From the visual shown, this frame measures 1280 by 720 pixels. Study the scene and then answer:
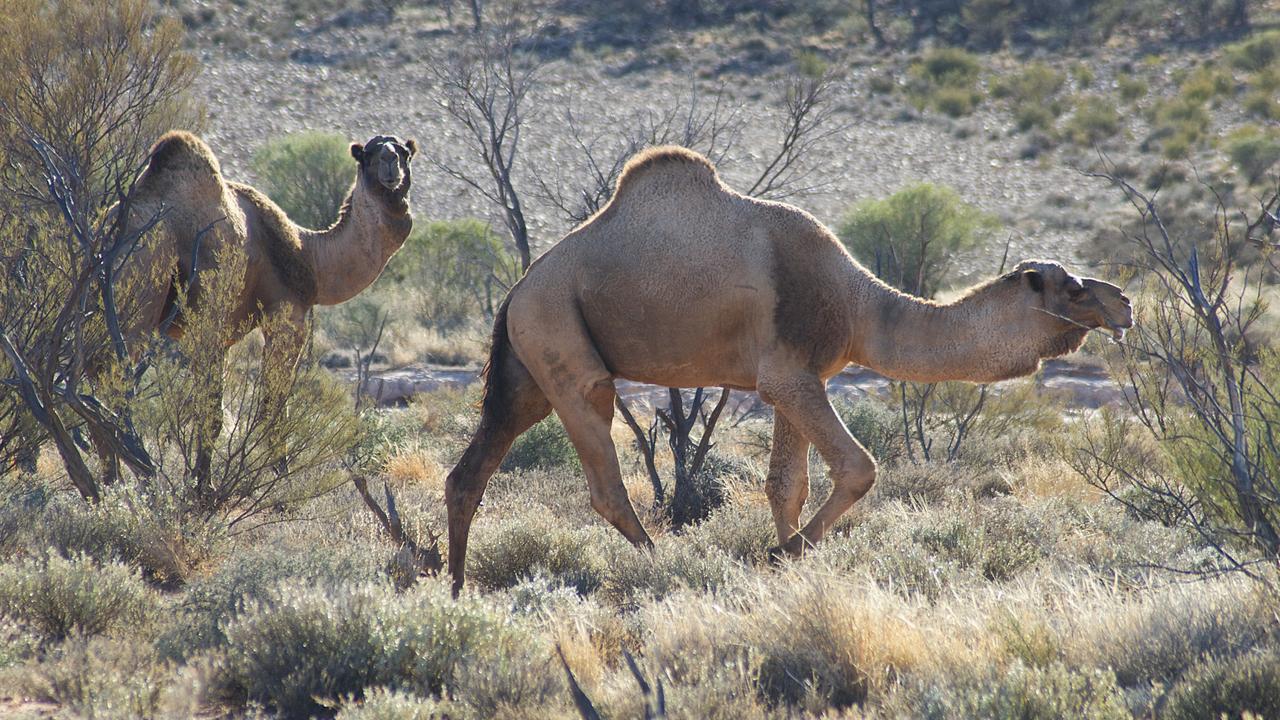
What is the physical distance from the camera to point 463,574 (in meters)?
7.23

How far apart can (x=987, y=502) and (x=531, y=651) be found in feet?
21.8

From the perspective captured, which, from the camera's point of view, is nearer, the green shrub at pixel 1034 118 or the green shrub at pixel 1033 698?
the green shrub at pixel 1033 698

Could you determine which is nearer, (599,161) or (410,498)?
(410,498)

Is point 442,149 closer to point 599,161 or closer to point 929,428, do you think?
point 599,161

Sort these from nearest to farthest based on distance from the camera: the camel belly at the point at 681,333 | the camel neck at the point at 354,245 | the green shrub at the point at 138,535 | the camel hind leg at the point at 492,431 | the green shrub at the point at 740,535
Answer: the camel belly at the point at 681,333, the green shrub at the point at 138,535, the camel hind leg at the point at 492,431, the green shrub at the point at 740,535, the camel neck at the point at 354,245

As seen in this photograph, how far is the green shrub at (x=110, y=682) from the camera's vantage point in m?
4.87

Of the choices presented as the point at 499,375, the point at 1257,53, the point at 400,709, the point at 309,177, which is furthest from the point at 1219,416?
the point at 1257,53

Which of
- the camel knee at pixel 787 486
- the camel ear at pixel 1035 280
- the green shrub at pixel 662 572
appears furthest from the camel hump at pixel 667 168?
the green shrub at pixel 662 572

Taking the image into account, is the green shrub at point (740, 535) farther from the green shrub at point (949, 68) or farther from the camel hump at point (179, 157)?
the green shrub at point (949, 68)

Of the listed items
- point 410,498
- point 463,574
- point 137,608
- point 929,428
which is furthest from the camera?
point 929,428

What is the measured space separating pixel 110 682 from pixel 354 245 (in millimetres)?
6334

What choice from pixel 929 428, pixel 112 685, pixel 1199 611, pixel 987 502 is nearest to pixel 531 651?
pixel 112 685

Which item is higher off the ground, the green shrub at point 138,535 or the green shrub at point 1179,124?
the green shrub at point 138,535

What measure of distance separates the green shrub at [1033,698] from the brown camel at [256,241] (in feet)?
16.5
